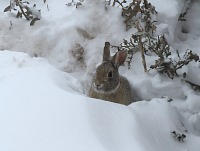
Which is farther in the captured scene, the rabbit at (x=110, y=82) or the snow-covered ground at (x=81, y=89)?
the rabbit at (x=110, y=82)

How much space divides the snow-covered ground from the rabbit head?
6.3 inches

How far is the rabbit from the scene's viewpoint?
10.6 ft

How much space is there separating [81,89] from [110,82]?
0.23 m

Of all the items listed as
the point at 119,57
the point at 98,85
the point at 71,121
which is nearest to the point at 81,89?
the point at 98,85

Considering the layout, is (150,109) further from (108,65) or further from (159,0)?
(159,0)

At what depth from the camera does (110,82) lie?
3258 millimetres

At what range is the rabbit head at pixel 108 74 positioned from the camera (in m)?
3.21

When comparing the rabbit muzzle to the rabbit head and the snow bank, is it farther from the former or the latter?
the snow bank

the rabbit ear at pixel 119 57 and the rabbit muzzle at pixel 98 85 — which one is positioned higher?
the rabbit ear at pixel 119 57

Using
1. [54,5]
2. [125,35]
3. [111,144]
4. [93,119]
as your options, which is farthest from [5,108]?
[54,5]

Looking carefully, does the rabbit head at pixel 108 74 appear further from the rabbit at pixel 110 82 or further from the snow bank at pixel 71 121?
the snow bank at pixel 71 121

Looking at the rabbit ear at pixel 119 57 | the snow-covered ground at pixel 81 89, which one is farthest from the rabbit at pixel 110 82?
the snow-covered ground at pixel 81 89

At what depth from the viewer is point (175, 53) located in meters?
3.71

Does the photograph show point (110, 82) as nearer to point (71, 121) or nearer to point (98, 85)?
point (98, 85)
